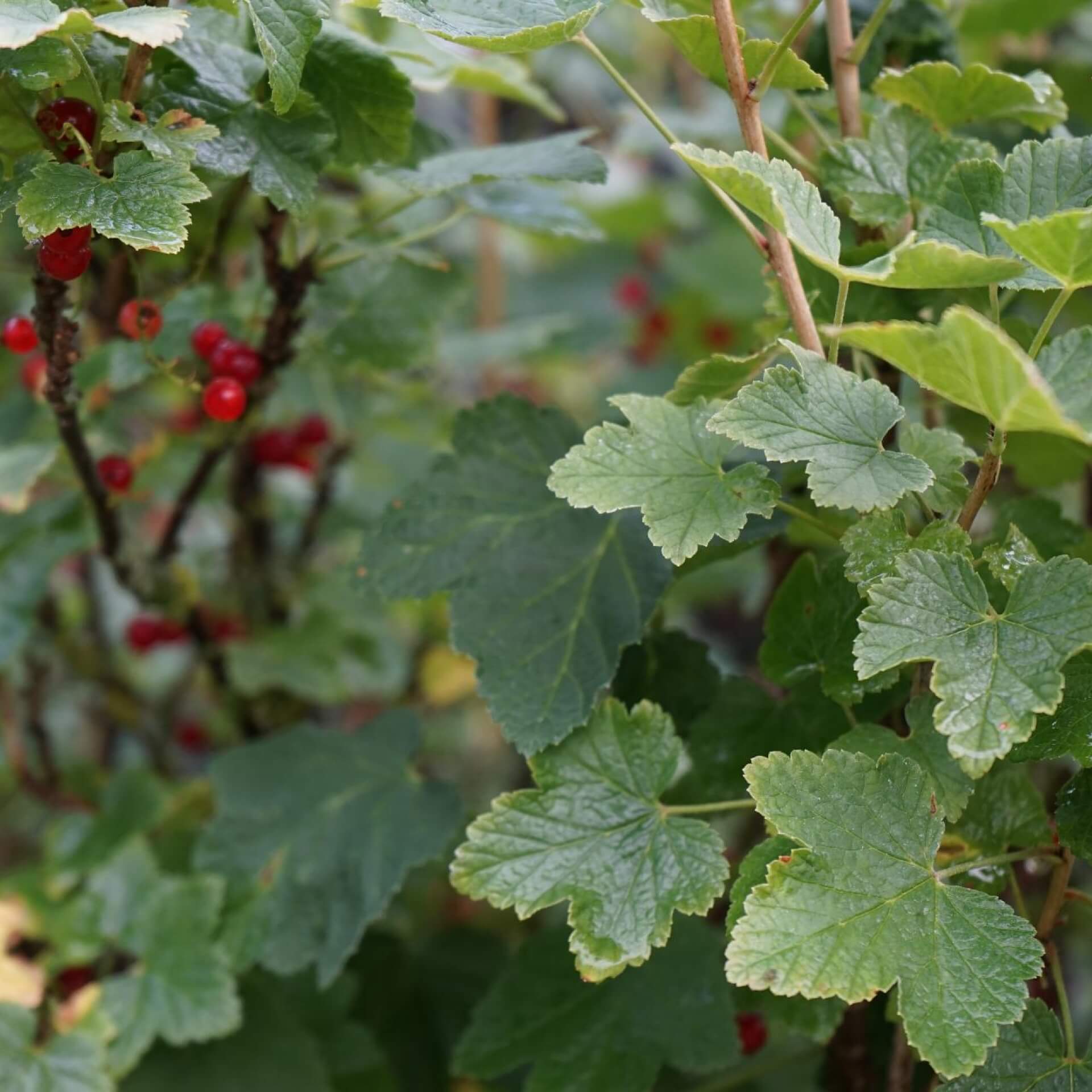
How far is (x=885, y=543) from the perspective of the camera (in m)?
0.58

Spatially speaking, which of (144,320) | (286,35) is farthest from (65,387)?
(286,35)

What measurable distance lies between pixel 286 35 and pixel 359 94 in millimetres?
122

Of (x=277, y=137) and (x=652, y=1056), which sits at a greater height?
(x=277, y=137)

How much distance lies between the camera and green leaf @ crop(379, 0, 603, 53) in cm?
59

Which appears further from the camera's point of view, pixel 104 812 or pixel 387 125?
pixel 104 812

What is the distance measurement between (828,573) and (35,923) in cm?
81

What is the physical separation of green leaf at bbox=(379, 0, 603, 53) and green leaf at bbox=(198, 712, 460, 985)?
58cm

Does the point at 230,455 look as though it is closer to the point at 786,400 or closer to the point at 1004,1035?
the point at 786,400

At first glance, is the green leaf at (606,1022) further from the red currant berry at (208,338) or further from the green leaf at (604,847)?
the red currant berry at (208,338)

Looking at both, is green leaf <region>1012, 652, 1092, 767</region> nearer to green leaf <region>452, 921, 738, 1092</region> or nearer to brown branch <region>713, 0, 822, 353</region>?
brown branch <region>713, 0, 822, 353</region>

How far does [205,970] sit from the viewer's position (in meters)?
0.89

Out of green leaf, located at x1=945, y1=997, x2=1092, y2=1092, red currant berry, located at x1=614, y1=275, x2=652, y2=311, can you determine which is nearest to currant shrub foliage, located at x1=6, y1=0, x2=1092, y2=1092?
green leaf, located at x1=945, y1=997, x2=1092, y2=1092

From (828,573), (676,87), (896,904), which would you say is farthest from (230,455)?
(676,87)

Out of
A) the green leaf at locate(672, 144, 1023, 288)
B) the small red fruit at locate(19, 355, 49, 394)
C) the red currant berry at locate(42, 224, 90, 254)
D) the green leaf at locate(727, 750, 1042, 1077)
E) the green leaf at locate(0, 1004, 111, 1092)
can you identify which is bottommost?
the green leaf at locate(0, 1004, 111, 1092)
